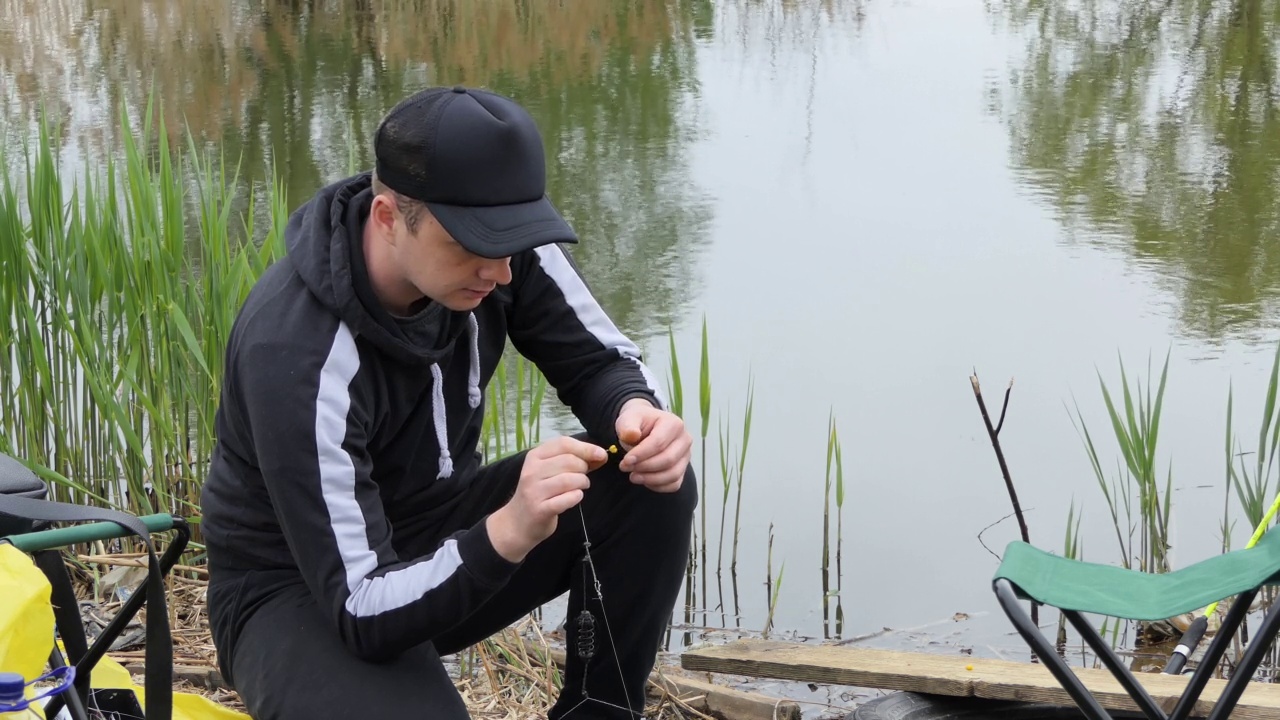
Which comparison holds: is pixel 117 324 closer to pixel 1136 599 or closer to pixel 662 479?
pixel 662 479

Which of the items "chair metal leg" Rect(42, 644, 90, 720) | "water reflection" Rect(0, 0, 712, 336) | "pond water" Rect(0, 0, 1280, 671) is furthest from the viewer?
"water reflection" Rect(0, 0, 712, 336)

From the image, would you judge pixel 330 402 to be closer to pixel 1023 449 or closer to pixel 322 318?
pixel 322 318

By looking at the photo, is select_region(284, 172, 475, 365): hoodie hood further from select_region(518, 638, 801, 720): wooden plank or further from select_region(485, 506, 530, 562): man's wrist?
select_region(518, 638, 801, 720): wooden plank

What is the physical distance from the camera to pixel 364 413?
61.8 inches

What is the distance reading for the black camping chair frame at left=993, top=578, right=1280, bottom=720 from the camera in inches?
54.6

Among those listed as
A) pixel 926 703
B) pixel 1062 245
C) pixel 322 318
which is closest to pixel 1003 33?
pixel 1062 245

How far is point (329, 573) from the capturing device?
1.49 m

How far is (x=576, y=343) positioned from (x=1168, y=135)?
14.5 ft

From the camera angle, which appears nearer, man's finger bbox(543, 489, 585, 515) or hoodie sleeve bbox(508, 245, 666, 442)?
man's finger bbox(543, 489, 585, 515)

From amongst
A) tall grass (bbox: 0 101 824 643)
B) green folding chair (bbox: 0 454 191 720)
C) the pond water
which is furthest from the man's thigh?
the pond water

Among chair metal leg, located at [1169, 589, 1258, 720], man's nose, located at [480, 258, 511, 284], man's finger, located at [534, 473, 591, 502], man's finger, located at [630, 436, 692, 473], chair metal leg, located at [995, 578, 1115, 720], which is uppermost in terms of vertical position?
man's nose, located at [480, 258, 511, 284]

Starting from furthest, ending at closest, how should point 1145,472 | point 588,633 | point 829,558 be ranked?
point 829,558, point 1145,472, point 588,633

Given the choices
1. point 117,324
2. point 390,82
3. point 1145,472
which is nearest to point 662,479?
point 1145,472

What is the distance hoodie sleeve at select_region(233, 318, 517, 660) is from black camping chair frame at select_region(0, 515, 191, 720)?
0.13 metres
